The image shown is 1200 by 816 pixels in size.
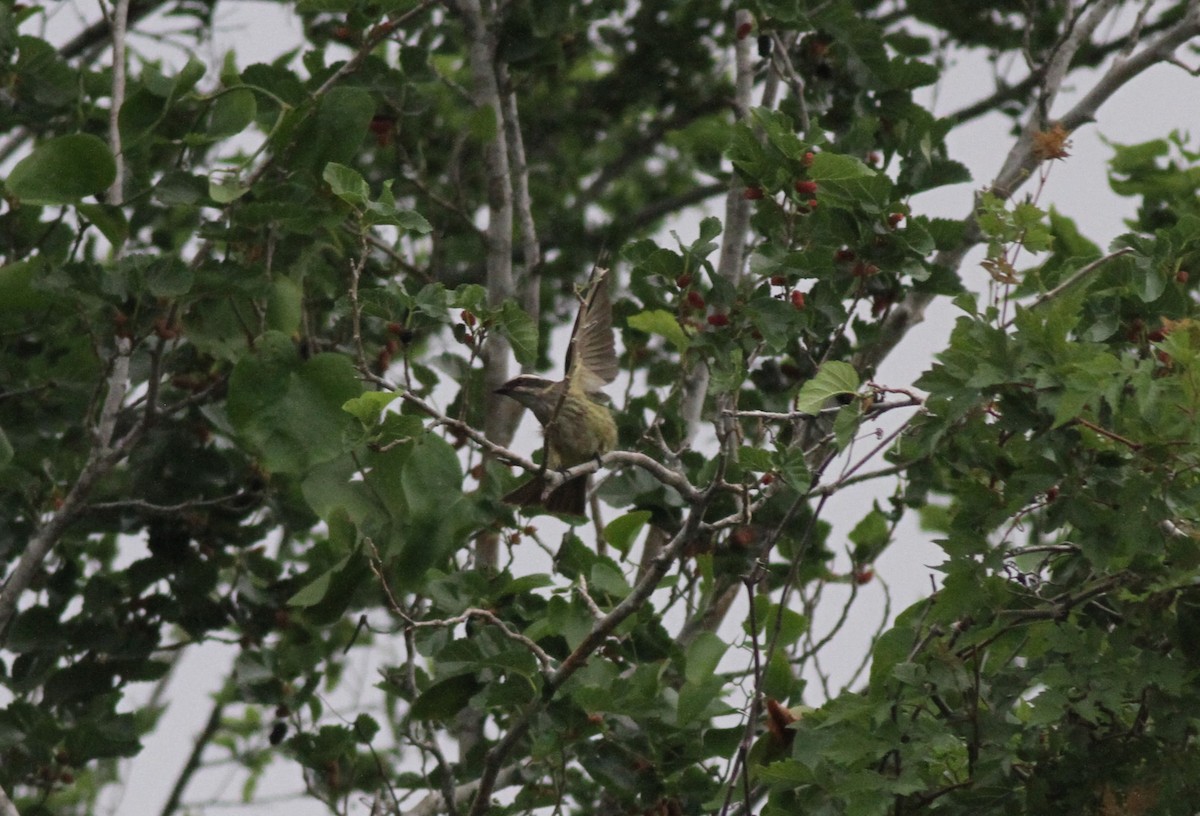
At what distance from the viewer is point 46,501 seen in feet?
19.2

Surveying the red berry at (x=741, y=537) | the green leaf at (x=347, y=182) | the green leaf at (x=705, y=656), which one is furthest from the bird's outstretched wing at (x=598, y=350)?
the green leaf at (x=347, y=182)

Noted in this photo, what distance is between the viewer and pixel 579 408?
578 centimetres

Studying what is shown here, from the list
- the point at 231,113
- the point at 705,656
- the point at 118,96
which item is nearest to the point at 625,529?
the point at 705,656

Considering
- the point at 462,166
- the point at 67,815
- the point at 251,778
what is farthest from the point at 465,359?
the point at 67,815

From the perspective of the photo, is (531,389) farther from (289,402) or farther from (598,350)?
(289,402)

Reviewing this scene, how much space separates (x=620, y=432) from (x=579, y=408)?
213 millimetres

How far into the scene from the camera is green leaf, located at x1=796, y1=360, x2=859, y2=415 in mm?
3816

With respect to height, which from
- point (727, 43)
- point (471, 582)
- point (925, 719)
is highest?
point (727, 43)

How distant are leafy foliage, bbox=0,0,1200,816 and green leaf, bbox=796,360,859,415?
1 centimetres

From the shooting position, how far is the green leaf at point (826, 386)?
3816 millimetres

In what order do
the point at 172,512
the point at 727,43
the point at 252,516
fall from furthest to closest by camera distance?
the point at 727,43 → the point at 252,516 → the point at 172,512

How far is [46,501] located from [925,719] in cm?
348

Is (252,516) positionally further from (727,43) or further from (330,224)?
(727,43)

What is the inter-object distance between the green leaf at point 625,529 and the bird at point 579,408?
8.1 inches
